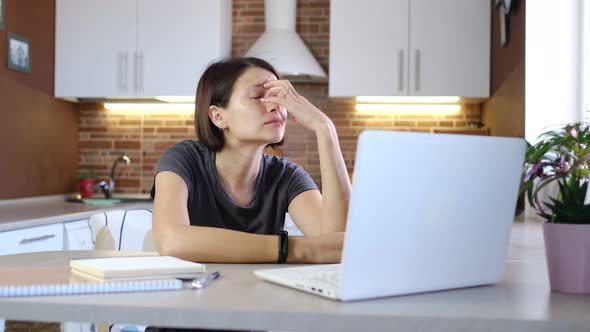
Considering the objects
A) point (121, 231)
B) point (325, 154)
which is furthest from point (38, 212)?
point (325, 154)

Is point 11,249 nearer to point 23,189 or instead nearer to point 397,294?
point 23,189

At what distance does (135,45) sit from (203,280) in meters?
3.94

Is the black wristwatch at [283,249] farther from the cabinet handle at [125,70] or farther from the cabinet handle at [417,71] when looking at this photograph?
the cabinet handle at [125,70]

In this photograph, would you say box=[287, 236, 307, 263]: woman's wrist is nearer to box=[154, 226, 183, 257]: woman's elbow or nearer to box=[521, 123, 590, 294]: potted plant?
box=[154, 226, 183, 257]: woman's elbow

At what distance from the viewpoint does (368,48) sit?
478 cm

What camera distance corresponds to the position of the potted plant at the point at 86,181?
522 cm

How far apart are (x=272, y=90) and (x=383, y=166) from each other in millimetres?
1010

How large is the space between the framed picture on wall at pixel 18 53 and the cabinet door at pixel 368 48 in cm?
188

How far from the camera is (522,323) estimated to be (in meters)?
1.02

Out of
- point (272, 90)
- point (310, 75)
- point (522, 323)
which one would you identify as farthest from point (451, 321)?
point (310, 75)

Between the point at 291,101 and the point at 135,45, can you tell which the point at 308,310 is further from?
the point at 135,45

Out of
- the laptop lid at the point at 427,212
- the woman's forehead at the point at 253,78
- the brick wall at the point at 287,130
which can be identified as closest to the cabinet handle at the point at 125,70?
the brick wall at the point at 287,130

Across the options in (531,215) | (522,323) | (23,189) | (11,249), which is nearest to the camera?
(522,323)

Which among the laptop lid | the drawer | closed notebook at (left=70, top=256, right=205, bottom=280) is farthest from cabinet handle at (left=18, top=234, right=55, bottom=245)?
the laptop lid
